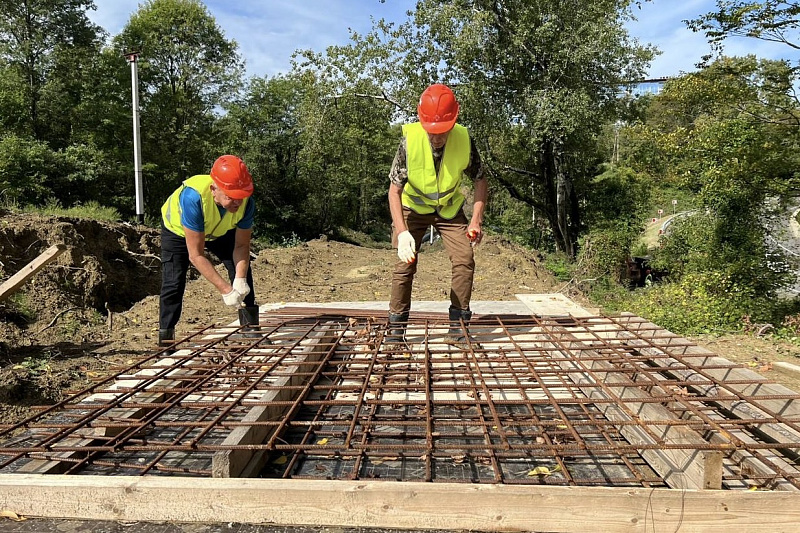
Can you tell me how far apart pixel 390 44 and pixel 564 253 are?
23.0ft

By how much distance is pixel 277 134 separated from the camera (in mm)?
21891

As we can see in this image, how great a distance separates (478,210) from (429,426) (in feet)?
7.18

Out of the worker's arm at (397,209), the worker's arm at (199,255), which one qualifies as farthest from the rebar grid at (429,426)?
the worker's arm at (397,209)

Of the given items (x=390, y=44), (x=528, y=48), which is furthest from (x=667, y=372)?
(x=390, y=44)

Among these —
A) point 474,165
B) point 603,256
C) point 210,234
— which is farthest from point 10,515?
point 603,256

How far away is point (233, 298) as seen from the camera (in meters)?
3.68

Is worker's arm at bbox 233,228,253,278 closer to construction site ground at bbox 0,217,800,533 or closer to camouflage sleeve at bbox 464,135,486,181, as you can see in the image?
construction site ground at bbox 0,217,800,533

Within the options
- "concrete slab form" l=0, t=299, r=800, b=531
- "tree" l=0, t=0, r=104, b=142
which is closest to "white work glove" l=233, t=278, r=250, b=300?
"concrete slab form" l=0, t=299, r=800, b=531

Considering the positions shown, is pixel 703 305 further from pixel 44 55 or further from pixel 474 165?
pixel 44 55

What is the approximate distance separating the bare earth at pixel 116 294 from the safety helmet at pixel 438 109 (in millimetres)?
2916

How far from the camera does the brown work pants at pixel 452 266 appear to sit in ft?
11.8

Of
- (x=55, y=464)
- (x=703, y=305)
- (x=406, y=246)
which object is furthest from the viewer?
(x=703, y=305)

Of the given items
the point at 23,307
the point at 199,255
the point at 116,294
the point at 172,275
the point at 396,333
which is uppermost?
the point at 199,255

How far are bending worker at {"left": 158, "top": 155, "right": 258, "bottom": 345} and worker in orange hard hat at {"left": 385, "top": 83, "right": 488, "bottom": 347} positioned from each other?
108 centimetres
